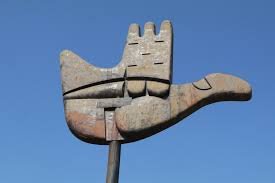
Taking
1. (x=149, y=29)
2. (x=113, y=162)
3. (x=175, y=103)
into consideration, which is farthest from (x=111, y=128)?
(x=149, y=29)

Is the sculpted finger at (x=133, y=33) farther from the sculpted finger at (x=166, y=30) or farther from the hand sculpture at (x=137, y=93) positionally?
the sculpted finger at (x=166, y=30)

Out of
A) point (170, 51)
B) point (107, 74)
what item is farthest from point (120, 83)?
point (170, 51)

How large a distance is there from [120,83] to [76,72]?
762 millimetres

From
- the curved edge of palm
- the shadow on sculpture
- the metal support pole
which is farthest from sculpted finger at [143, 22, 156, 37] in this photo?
the metal support pole

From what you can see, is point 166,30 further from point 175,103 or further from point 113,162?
point 113,162

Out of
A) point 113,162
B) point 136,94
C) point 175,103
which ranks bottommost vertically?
point 113,162

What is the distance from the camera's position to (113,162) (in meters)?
8.20

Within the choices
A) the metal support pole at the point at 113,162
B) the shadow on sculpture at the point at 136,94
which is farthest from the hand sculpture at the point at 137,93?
the metal support pole at the point at 113,162

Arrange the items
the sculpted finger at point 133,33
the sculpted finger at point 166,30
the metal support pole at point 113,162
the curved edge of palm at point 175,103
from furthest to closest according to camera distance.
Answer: the sculpted finger at point 133,33 < the sculpted finger at point 166,30 < the curved edge of palm at point 175,103 < the metal support pole at point 113,162

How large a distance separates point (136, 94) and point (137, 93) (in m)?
0.02

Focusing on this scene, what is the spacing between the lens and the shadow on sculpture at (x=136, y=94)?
8.29 meters

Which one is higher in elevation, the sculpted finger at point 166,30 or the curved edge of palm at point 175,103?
the sculpted finger at point 166,30

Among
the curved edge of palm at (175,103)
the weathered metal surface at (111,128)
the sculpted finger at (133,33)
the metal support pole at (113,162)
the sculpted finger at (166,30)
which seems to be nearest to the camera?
the metal support pole at (113,162)

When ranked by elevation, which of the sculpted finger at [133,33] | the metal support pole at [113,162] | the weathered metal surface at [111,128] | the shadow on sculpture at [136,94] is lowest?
the metal support pole at [113,162]
